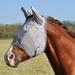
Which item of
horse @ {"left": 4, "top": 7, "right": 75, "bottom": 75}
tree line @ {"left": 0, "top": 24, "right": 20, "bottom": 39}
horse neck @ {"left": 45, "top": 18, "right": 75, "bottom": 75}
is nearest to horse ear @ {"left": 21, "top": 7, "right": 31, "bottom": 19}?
horse @ {"left": 4, "top": 7, "right": 75, "bottom": 75}

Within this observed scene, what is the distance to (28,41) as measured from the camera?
24.0 ft

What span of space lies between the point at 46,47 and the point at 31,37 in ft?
1.09

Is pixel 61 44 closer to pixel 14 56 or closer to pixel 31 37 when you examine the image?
pixel 31 37

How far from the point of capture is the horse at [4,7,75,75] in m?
7.25

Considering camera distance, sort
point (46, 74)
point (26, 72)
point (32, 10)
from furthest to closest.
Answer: point (26, 72) < point (46, 74) < point (32, 10)

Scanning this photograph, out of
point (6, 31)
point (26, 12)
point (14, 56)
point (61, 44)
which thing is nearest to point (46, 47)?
point (61, 44)

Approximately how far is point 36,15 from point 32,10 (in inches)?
4.5

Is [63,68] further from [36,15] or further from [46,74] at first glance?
[46,74]

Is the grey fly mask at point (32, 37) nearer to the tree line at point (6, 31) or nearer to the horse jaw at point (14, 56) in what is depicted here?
the horse jaw at point (14, 56)

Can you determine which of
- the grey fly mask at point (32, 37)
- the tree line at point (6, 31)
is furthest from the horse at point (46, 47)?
the tree line at point (6, 31)

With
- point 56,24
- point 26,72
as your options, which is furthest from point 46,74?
point 56,24

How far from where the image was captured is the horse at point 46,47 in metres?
7.25

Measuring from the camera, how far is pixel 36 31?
7.30 m

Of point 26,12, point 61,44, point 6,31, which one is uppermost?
point 26,12
